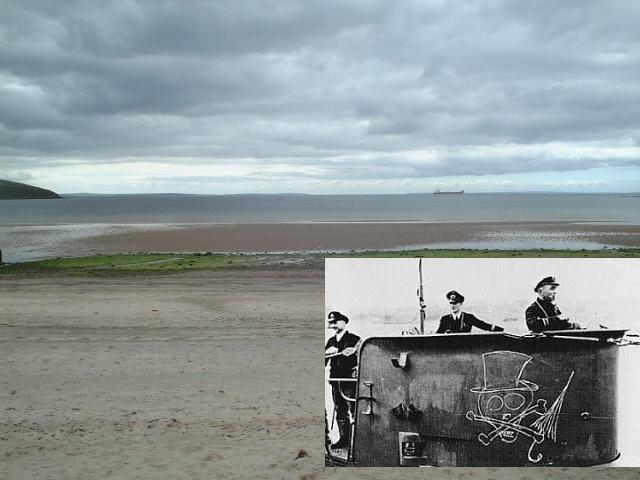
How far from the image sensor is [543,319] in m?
3.12

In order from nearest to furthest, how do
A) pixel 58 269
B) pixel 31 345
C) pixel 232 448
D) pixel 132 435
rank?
pixel 232 448
pixel 132 435
pixel 31 345
pixel 58 269

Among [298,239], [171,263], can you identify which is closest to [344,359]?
[171,263]

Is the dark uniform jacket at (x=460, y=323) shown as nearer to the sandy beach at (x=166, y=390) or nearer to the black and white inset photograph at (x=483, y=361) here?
the black and white inset photograph at (x=483, y=361)

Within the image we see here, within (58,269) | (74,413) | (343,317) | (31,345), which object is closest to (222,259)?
(58,269)

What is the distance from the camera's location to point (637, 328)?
3146 mm

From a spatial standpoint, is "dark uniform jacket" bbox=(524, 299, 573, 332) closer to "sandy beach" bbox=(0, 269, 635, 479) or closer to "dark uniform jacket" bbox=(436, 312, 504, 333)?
"dark uniform jacket" bbox=(436, 312, 504, 333)

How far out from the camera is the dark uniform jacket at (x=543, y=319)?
123 inches

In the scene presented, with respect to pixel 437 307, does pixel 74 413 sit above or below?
below

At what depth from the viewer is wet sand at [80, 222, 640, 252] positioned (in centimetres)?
2828

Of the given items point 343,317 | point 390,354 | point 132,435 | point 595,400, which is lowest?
point 132,435

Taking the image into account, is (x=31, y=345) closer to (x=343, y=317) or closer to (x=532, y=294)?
(x=343, y=317)

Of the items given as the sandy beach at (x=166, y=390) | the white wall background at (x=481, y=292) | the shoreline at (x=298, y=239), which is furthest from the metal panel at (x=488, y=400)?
the shoreline at (x=298, y=239)

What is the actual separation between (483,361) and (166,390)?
500 centimetres

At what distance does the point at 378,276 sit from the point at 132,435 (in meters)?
3.91
